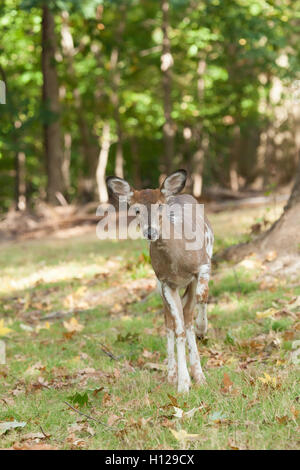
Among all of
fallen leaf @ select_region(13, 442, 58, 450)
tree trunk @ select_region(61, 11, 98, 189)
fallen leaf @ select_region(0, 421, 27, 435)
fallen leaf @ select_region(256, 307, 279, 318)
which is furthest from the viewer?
tree trunk @ select_region(61, 11, 98, 189)

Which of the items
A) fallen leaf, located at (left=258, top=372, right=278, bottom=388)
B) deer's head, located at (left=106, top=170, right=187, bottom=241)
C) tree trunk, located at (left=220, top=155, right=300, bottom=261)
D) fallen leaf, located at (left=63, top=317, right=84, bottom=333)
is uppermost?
deer's head, located at (left=106, top=170, right=187, bottom=241)

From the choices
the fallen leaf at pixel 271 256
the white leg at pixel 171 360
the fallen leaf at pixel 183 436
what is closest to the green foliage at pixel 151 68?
the fallen leaf at pixel 271 256

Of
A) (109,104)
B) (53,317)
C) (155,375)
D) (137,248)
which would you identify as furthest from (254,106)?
(155,375)

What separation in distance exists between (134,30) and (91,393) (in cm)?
2550

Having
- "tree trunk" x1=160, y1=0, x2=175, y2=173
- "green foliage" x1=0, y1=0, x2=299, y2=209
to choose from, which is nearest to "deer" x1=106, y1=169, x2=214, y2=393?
"green foliage" x1=0, y1=0, x2=299, y2=209

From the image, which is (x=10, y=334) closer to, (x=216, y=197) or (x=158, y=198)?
(x=158, y=198)

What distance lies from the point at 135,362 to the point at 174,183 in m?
2.31

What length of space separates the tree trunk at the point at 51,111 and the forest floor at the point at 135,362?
9811 mm

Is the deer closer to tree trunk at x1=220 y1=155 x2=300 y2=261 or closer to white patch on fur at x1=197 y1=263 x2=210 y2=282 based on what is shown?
white patch on fur at x1=197 y1=263 x2=210 y2=282

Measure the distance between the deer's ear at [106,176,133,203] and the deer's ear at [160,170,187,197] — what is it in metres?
0.34

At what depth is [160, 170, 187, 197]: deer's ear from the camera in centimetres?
616

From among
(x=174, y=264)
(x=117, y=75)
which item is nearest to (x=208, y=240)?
(x=174, y=264)

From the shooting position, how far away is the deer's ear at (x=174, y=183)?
616 centimetres

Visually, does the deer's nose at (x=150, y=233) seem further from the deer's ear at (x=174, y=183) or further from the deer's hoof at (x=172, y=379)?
the deer's hoof at (x=172, y=379)
